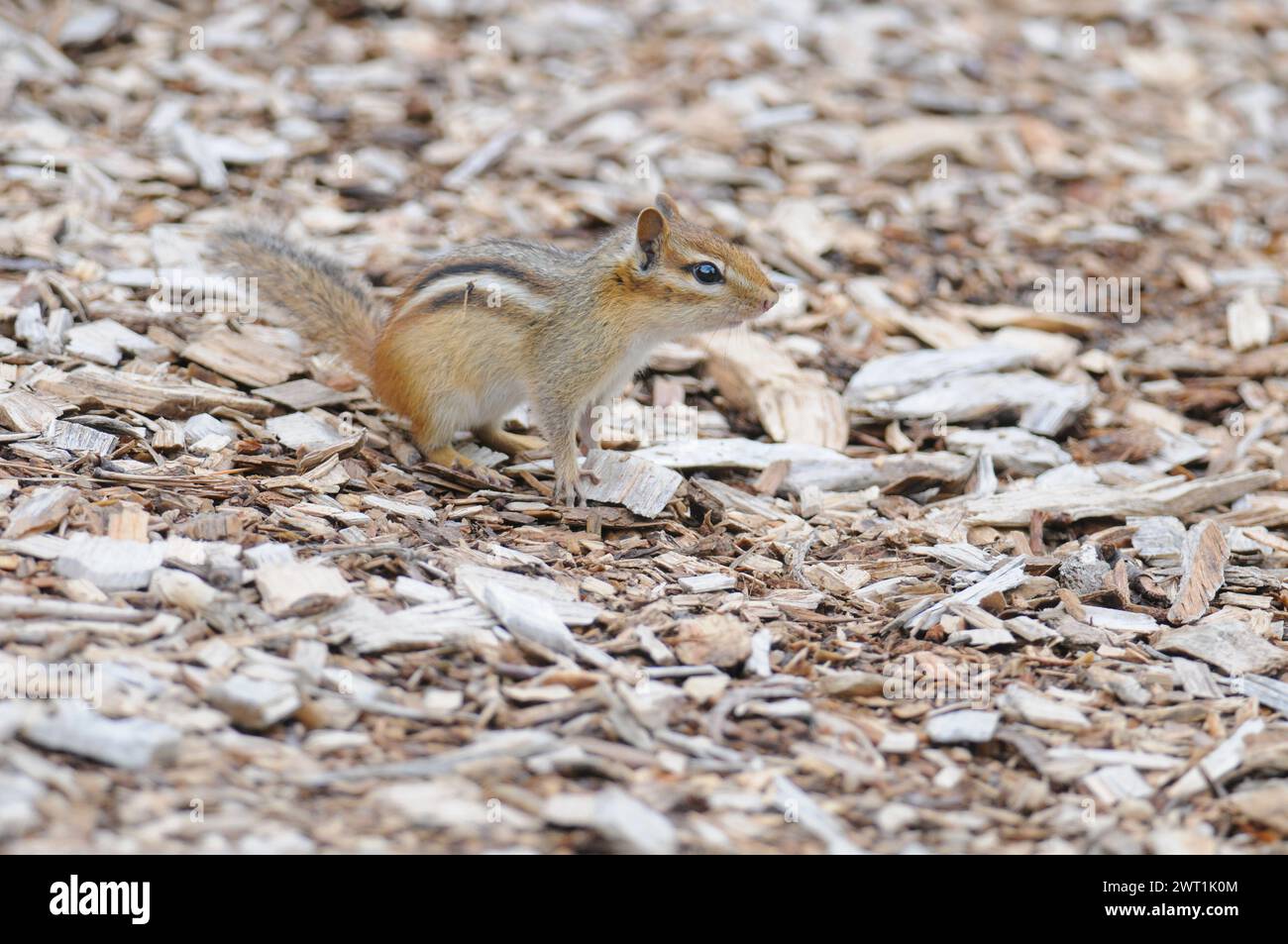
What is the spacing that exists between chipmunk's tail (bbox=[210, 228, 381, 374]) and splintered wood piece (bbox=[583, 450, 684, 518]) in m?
1.08

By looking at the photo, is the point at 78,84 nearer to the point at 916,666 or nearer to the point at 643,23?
the point at 643,23

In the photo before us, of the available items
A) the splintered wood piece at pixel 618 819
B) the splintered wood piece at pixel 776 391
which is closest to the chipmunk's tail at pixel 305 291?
the splintered wood piece at pixel 776 391

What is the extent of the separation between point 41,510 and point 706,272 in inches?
98.6

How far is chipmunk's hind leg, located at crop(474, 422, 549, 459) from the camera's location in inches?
223

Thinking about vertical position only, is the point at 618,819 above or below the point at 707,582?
below

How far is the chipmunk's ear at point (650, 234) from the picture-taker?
5.05 m

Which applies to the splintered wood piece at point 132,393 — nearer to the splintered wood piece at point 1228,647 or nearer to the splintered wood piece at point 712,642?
the splintered wood piece at point 712,642

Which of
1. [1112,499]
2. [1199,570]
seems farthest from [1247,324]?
[1199,570]

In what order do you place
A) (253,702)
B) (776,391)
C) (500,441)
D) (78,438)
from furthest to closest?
(776,391)
(500,441)
(78,438)
(253,702)

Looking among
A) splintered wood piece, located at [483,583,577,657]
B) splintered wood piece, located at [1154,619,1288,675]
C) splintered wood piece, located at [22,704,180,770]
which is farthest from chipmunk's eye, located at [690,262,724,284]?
splintered wood piece, located at [22,704,180,770]

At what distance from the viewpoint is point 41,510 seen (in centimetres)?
409

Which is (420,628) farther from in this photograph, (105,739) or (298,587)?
(105,739)

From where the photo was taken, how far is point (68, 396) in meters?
4.91

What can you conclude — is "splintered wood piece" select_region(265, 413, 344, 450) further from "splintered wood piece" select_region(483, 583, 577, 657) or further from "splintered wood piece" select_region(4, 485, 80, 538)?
"splintered wood piece" select_region(483, 583, 577, 657)
